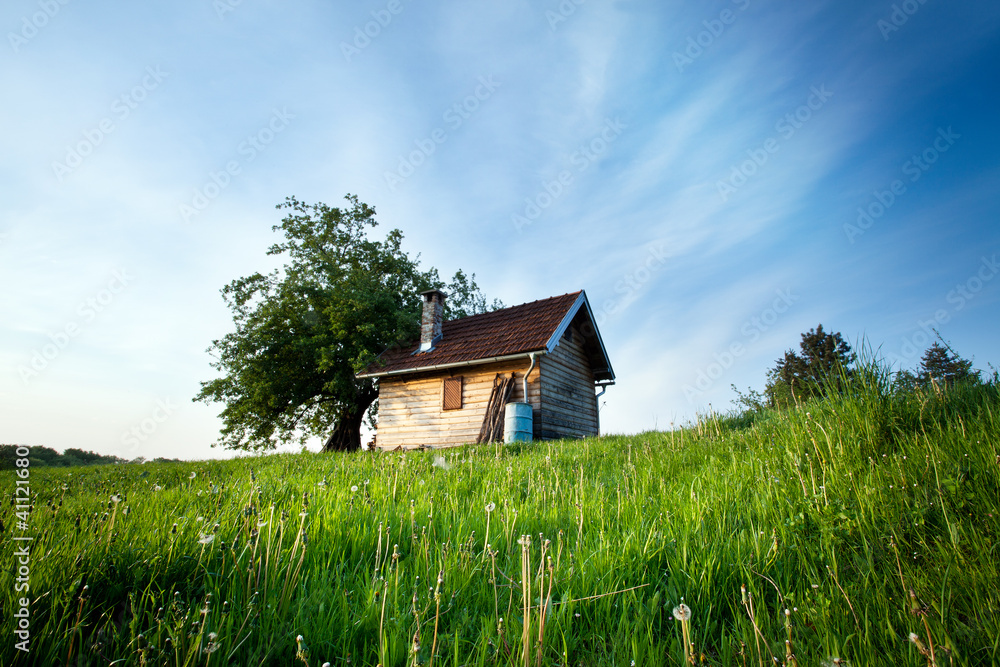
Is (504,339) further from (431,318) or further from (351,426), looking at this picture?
(351,426)

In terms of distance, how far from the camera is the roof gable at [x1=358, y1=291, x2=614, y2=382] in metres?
16.3

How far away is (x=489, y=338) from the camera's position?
18.2 meters

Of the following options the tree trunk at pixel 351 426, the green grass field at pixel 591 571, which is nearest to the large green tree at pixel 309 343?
the tree trunk at pixel 351 426

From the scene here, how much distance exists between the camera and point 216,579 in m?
2.31

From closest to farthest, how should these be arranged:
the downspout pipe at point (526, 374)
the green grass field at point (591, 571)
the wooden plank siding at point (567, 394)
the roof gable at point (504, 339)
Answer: the green grass field at point (591, 571), the downspout pipe at point (526, 374), the roof gable at point (504, 339), the wooden plank siding at point (567, 394)

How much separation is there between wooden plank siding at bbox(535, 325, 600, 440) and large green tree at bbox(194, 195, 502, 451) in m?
7.50

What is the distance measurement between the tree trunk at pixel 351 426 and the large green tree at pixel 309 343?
5 centimetres

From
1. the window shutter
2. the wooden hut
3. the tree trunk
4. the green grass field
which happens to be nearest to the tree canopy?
the green grass field

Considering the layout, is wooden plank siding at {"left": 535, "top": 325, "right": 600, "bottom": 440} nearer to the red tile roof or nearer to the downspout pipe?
the downspout pipe

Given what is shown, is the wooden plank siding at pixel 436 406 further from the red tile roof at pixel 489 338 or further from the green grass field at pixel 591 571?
the green grass field at pixel 591 571

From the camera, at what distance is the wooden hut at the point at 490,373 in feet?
53.5

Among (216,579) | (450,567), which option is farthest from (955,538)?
(216,579)

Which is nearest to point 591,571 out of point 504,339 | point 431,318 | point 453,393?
point 504,339

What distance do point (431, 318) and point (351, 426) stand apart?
776cm
